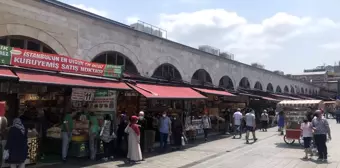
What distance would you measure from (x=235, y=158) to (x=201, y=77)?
41.2 ft

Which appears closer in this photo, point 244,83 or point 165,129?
point 165,129

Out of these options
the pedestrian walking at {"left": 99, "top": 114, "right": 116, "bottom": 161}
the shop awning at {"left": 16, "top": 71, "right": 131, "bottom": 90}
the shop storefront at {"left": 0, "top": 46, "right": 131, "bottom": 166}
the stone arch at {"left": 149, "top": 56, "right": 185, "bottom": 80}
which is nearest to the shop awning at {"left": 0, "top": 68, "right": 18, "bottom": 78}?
the shop storefront at {"left": 0, "top": 46, "right": 131, "bottom": 166}

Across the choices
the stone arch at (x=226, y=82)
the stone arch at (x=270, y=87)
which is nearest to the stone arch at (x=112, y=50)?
the stone arch at (x=226, y=82)

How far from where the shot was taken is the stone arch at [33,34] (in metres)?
10.9

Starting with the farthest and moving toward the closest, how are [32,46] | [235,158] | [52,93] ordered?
[52,93] < [235,158] < [32,46]

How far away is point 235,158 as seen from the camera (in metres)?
12.3

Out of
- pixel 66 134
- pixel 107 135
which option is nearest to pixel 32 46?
pixel 66 134

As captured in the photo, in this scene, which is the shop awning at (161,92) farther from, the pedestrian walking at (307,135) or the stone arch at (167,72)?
the pedestrian walking at (307,135)

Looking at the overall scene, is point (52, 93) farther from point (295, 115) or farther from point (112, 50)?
point (295, 115)

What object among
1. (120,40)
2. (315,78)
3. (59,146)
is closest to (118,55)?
(120,40)

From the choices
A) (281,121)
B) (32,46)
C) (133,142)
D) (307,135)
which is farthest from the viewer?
(281,121)

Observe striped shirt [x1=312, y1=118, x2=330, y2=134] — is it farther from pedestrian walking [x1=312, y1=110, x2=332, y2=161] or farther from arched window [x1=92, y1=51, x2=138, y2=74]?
arched window [x1=92, y1=51, x2=138, y2=74]

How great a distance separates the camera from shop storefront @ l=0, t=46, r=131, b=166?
9344 millimetres

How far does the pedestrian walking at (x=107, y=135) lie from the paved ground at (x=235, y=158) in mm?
666
